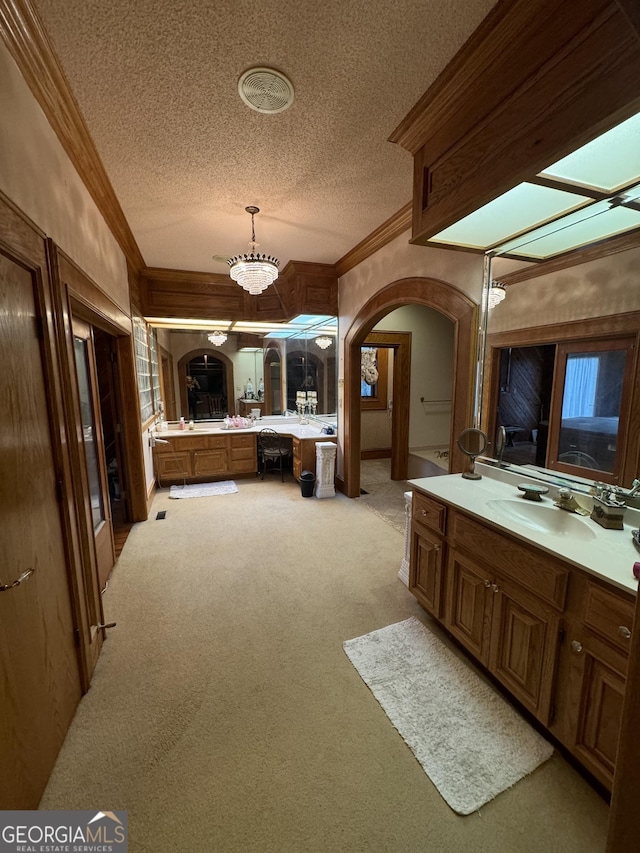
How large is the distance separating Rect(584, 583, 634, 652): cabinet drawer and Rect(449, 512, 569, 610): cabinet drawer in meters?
0.10

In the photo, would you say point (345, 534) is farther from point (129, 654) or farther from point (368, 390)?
point (368, 390)

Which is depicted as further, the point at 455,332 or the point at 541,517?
the point at 455,332

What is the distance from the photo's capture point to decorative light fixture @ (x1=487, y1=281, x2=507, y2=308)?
89.1 inches

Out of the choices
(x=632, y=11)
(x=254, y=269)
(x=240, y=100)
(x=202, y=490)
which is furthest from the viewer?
(x=202, y=490)

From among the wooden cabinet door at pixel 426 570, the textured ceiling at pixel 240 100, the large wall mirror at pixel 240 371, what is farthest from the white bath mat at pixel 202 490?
the textured ceiling at pixel 240 100

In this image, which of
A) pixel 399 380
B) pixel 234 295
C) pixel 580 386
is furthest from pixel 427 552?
pixel 234 295

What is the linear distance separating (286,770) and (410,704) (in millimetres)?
649

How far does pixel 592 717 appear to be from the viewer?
4.17 ft

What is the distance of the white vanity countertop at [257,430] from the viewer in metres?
4.94

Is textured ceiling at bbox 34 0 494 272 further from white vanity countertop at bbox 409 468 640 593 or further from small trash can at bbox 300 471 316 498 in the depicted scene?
small trash can at bbox 300 471 316 498

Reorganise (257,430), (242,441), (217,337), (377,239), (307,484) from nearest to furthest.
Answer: (377,239)
(307,484)
(242,441)
(257,430)
(217,337)

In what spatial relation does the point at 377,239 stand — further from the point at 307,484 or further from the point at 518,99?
the point at 307,484

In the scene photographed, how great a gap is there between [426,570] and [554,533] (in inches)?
31.3

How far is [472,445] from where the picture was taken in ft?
7.80
